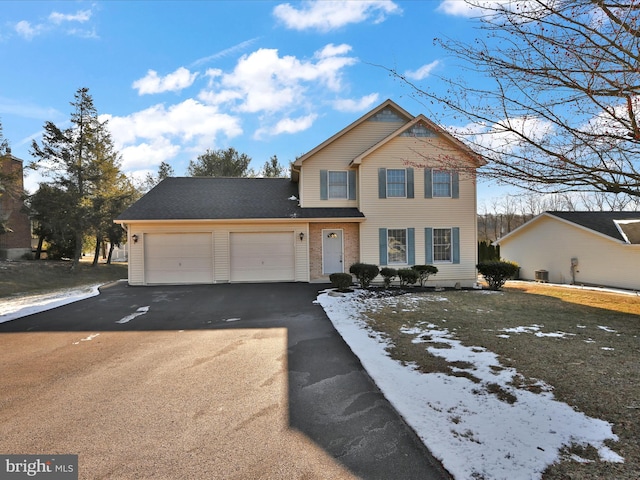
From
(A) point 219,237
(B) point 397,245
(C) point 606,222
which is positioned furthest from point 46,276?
(C) point 606,222

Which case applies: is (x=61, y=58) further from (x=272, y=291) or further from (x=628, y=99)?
(x=628, y=99)

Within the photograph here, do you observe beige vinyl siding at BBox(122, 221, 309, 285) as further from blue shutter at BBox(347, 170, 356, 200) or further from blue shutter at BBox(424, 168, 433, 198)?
blue shutter at BBox(424, 168, 433, 198)

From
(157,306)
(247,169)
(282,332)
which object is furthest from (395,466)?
(247,169)

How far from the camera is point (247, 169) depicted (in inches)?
1351

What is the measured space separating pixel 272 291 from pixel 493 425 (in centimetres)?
981

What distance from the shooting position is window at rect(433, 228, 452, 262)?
15719 mm

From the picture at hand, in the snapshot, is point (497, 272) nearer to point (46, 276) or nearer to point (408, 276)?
point (408, 276)

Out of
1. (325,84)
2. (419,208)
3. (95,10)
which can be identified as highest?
(95,10)

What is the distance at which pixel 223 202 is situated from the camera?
1603cm

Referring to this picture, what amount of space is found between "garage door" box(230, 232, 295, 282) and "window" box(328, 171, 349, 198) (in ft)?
9.15

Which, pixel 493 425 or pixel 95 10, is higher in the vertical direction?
pixel 95 10

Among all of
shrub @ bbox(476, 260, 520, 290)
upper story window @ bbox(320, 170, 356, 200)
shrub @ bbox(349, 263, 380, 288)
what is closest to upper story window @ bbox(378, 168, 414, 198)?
upper story window @ bbox(320, 170, 356, 200)

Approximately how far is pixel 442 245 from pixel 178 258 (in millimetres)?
11533

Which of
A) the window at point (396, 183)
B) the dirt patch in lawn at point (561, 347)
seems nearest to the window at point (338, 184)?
the window at point (396, 183)
